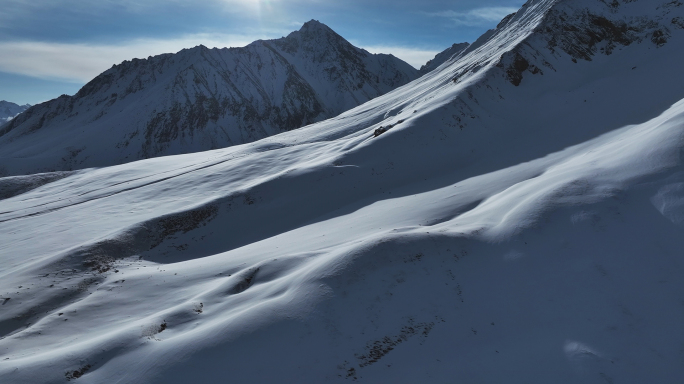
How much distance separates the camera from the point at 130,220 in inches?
1320

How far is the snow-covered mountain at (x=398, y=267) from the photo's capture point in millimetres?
12500

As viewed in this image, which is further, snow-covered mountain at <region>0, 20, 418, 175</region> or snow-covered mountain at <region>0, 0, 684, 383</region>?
snow-covered mountain at <region>0, 20, 418, 175</region>

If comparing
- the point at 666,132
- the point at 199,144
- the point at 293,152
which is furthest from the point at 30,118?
the point at 666,132

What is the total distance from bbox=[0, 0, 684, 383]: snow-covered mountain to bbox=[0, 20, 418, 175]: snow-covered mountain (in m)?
113

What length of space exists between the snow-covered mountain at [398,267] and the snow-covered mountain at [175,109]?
112972 millimetres

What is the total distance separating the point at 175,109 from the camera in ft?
513

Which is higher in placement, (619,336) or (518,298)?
(518,298)

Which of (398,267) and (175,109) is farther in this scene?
(175,109)

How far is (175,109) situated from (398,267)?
6324 inches

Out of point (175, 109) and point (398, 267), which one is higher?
point (175, 109)

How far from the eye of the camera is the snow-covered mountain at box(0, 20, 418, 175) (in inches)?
5527

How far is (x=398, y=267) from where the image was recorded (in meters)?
16.3

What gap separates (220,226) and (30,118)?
190m

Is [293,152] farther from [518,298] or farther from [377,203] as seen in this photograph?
[518,298]
